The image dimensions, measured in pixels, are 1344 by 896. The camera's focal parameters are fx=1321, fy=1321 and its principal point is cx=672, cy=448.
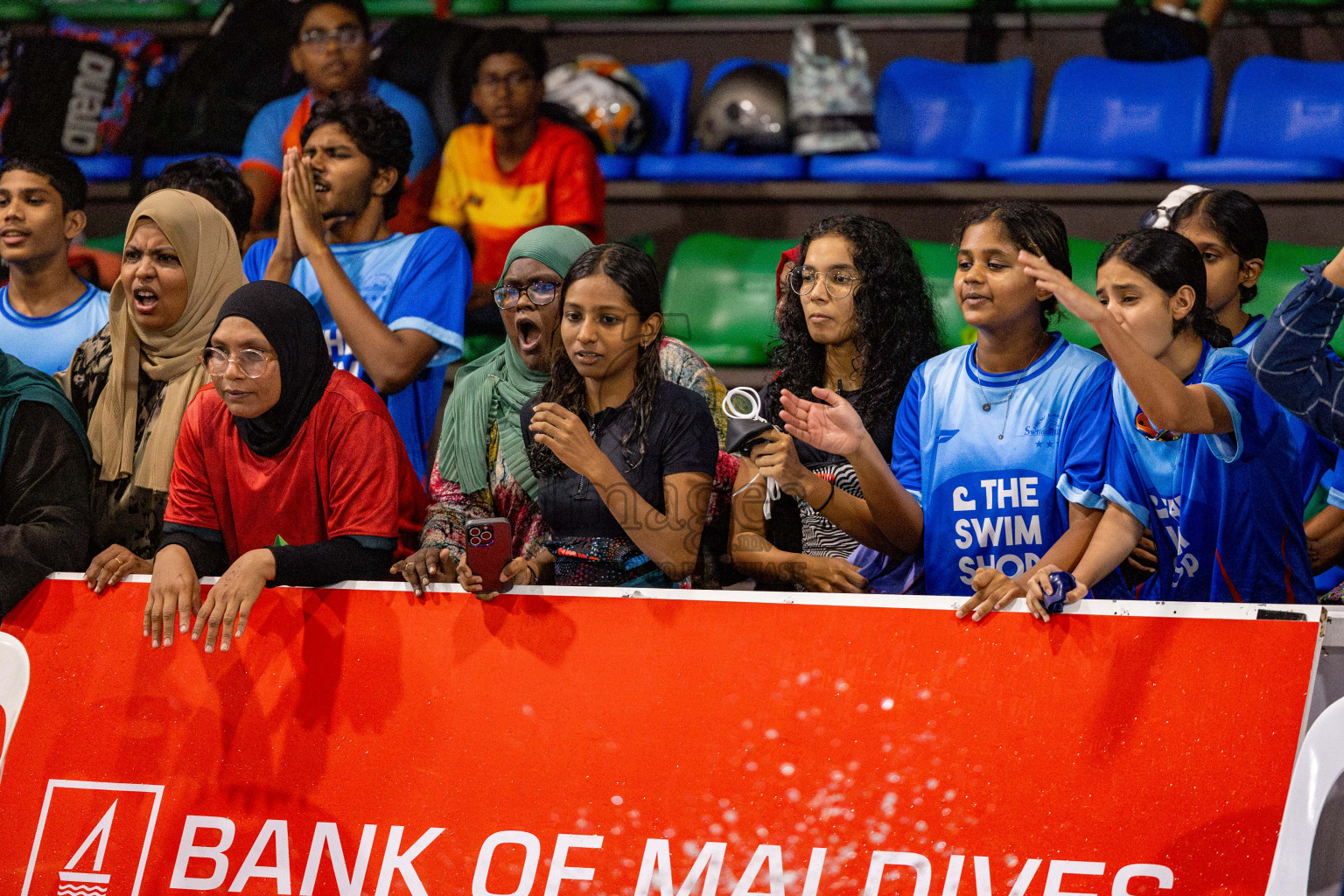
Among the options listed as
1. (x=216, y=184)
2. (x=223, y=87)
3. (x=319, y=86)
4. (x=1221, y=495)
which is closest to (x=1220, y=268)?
(x=1221, y=495)

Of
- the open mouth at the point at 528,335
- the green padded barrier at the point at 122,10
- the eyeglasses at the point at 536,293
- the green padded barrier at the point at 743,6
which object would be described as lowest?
the open mouth at the point at 528,335

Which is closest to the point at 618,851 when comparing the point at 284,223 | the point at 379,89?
the point at 284,223

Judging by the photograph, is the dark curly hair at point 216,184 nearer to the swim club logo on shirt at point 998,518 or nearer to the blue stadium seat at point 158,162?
the blue stadium seat at point 158,162

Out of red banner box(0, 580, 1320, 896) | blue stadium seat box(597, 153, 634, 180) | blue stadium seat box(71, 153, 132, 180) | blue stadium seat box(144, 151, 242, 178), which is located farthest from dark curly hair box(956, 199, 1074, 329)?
blue stadium seat box(71, 153, 132, 180)

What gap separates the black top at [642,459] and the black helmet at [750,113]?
120 inches

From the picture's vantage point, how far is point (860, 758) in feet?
7.04

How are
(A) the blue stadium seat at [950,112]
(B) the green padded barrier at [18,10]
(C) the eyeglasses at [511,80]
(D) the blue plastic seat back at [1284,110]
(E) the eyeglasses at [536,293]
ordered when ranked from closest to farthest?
(E) the eyeglasses at [536,293] < (C) the eyeglasses at [511,80] < (D) the blue plastic seat back at [1284,110] < (A) the blue stadium seat at [950,112] < (B) the green padded barrier at [18,10]

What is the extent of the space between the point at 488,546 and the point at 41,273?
2183mm

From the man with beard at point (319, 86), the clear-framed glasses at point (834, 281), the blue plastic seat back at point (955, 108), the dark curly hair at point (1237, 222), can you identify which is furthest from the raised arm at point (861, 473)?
the blue plastic seat back at point (955, 108)

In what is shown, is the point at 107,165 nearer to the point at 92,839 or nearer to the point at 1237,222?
the point at 92,839

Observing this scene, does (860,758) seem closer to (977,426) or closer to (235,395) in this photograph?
(977,426)

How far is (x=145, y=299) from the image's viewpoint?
3156 millimetres

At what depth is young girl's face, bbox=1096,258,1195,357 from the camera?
101 inches

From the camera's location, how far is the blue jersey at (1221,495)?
2504mm
